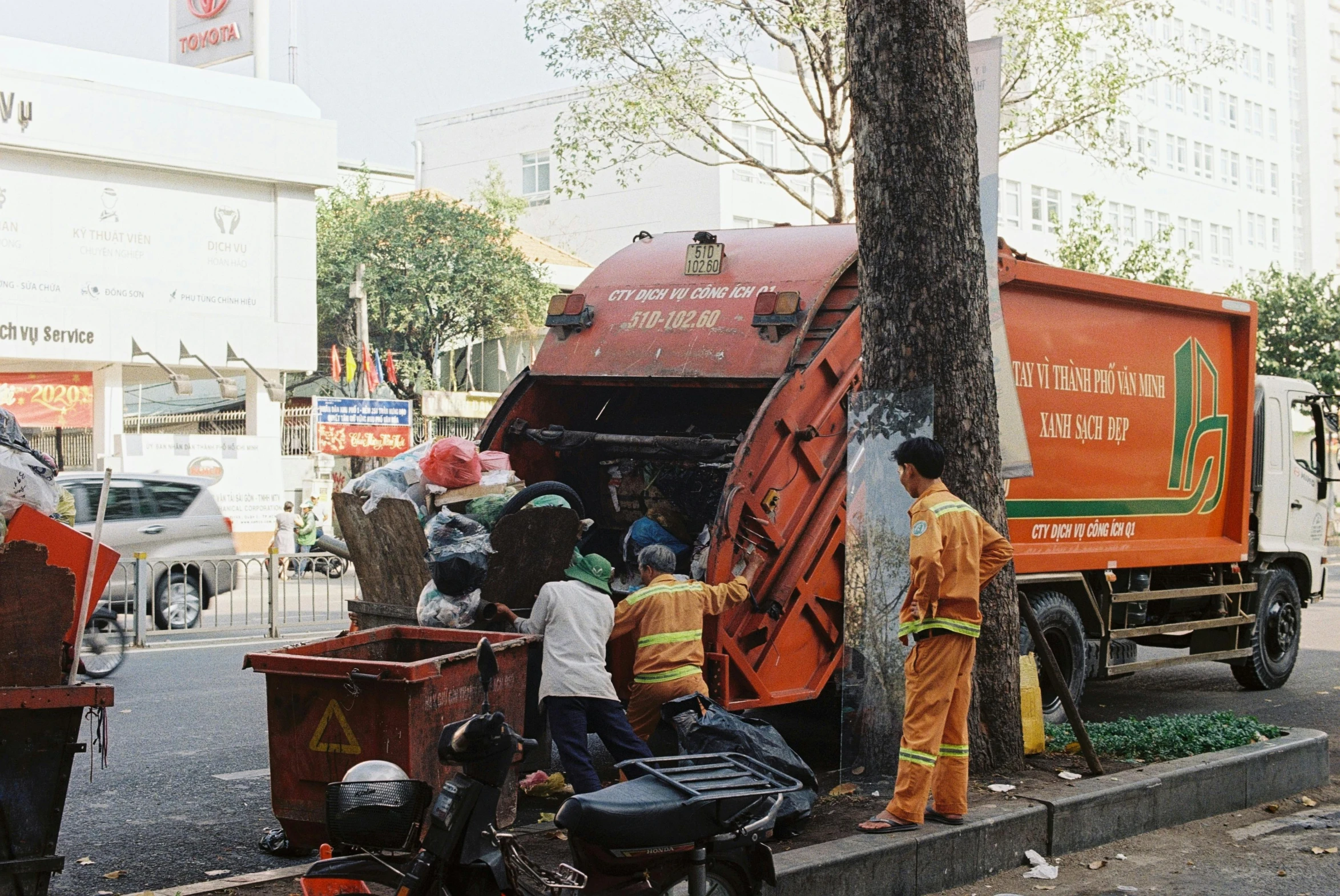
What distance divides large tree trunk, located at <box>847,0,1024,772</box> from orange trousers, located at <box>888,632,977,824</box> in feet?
2.26

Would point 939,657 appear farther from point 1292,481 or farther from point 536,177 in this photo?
point 536,177

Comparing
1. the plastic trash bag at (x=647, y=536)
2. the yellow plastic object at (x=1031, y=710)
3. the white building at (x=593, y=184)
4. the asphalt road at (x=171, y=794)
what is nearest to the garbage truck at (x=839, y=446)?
the plastic trash bag at (x=647, y=536)

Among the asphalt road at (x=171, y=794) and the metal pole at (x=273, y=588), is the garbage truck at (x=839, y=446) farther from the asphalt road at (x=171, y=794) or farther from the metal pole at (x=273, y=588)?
the metal pole at (x=273, y=588)

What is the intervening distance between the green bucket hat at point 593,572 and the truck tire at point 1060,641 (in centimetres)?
324

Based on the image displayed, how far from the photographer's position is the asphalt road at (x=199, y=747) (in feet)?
18.1

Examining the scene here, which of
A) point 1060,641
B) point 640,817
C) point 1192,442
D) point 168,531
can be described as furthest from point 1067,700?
point 168,531

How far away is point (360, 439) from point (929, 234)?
21350 millimetres

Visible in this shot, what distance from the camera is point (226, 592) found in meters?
14.8

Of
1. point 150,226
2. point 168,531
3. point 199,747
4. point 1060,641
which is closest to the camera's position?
point 199,747

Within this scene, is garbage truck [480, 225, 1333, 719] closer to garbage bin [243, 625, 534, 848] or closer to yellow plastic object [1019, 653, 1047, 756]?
yellow plastic object [1019, 653, 1047, 756]

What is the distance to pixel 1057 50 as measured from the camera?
20594mm

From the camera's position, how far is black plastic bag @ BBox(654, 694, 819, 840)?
560 cm

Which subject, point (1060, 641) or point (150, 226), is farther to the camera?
point (150, 226)

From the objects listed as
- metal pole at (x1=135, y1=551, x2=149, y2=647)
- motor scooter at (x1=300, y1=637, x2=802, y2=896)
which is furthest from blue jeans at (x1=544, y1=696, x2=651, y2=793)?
metal pole at (x1=135, y1=551, x2=149, y2=647)
